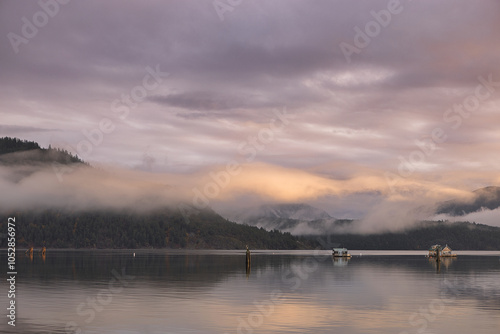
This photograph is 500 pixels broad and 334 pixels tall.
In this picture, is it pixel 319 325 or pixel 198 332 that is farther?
pixel 319 325

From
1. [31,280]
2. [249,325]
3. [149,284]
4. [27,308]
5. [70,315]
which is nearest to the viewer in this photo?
[249,325]

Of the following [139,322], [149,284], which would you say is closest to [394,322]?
[139,322]

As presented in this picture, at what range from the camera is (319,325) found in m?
52.6

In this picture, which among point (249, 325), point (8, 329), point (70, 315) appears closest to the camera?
point (8, 329)

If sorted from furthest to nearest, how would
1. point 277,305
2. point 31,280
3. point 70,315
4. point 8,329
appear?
point 31,280 < point 277,305 < point 70,315 < point 8,329

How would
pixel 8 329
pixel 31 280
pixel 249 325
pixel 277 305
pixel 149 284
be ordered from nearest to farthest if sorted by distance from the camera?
1. pixel 8 329
2. pixel 249 325
3. pixel 277 305
4. pixel 149 284
5. pixel 31 280

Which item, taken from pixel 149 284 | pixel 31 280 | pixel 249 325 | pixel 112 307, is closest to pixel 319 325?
pixel 249 325

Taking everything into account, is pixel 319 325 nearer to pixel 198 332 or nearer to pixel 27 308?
pixel 198 332

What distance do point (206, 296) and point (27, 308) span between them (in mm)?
22026

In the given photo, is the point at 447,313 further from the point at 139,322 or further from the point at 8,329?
the point at 8,329

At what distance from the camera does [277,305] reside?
220 ft

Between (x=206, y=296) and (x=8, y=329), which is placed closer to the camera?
(x=8, y=329)

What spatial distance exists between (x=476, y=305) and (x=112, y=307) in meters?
38.6

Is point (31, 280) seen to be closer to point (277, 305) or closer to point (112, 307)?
point (112, 307)
